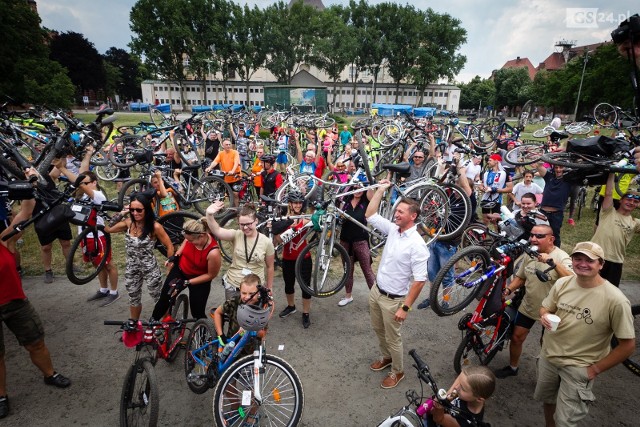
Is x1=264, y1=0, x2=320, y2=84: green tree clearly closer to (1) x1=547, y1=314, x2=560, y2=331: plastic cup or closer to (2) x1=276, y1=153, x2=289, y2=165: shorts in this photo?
(2) x1=276, y1=153, x2=289, y2=165: shorts

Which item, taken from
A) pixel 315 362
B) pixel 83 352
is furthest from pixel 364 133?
pixel 83 352

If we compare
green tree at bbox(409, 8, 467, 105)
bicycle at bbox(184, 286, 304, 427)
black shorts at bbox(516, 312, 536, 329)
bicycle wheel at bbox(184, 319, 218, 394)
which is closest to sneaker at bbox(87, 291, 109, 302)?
bicycle wheel at bbox(184, 319, 218, 394)

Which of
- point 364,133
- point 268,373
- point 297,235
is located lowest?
point 268,373

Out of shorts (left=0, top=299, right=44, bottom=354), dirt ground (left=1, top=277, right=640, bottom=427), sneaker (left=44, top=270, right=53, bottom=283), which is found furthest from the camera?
sneaker (left=44, top=270, right=53, bottom=283)

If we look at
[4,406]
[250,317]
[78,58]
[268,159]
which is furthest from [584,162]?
[78,58]

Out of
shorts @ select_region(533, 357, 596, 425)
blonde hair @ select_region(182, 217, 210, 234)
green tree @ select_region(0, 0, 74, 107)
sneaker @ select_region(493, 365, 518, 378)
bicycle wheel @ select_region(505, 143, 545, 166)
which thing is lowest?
sneaker @ select_region(493, 365, 518, 378)

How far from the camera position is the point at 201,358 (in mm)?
3459

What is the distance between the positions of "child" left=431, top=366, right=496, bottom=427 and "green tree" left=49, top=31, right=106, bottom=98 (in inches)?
2580

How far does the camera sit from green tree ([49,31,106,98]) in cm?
5078

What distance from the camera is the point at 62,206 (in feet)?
12.2

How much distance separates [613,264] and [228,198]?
756 centimetres

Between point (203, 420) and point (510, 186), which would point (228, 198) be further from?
Result: point (510, 186)

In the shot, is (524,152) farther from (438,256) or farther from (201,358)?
(201,358)

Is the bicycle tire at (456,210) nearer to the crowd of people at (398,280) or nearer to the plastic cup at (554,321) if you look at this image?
the crowd of people at (398,280)
